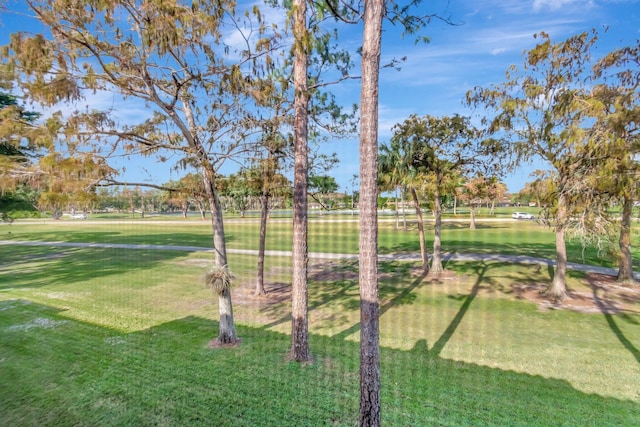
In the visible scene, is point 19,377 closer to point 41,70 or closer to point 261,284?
point 41,70

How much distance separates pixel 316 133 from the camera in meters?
8.48

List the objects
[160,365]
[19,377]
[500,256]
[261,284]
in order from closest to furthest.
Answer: [19,377]
[160,365]
[261,284]
[500,256]

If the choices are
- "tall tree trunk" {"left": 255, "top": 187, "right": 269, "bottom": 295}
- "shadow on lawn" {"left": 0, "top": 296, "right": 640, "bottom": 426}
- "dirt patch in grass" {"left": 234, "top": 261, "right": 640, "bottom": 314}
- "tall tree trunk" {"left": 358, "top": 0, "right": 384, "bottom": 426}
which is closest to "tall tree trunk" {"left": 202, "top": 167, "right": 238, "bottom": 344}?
"shadow on lawn" {"left": 0, "top": 296, "right": 640, "bottom": 426}

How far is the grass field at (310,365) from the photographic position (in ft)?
15.3

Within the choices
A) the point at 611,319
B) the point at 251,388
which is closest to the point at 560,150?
the point at 611,319

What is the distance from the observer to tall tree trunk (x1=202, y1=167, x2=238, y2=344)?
6555 millimetres

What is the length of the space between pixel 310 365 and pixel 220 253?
8.98ft

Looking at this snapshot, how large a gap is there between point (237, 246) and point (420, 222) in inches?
543

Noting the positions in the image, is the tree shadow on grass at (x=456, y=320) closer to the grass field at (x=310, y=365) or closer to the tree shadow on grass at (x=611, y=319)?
the grass field at (x=310, y=365)

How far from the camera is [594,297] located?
10.7m

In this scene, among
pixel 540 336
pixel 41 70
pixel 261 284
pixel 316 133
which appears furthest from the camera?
pixel 261 284

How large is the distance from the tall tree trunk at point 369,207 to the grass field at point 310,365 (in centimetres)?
111

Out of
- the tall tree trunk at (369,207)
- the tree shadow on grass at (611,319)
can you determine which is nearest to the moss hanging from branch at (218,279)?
the tall tree trunk at (369,207)

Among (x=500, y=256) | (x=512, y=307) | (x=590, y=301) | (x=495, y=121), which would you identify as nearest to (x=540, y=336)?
(x=512, y=307)
